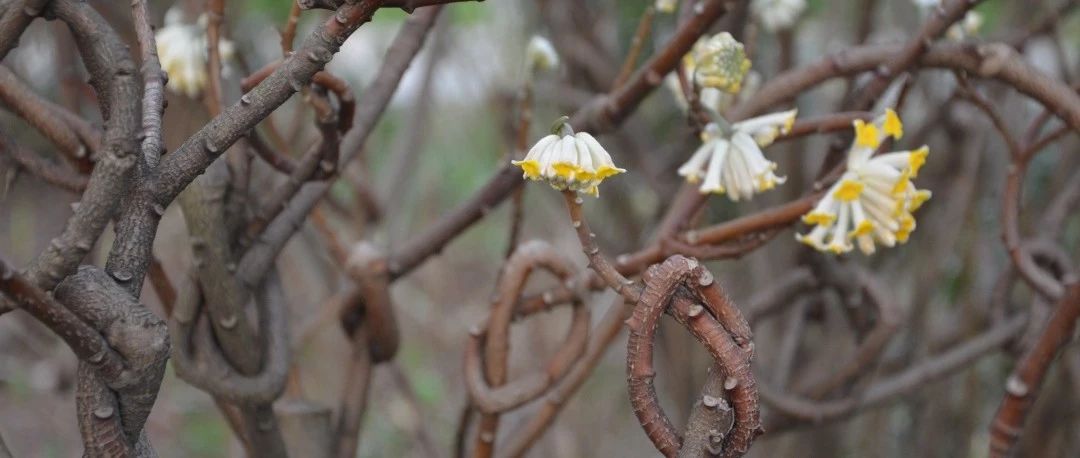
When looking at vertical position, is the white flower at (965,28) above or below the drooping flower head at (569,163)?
below

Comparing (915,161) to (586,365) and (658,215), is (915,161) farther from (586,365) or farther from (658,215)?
(658,215)

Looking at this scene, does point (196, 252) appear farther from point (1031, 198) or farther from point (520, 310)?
point (1031, 198)

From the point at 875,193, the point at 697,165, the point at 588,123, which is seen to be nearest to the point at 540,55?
the point at 588,123

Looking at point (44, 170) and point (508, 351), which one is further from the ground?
point (44, 170)

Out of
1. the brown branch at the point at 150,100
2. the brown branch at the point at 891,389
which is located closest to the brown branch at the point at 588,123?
the brown branch at the point at 150,100

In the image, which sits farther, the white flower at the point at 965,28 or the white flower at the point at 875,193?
the white flower at the point at 965,28

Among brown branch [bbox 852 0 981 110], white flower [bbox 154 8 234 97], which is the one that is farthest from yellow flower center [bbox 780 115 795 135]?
white flower [bbox 154 8 234 97]

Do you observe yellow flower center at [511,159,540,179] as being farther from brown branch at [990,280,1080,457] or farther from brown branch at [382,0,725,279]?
brown branch at [990,280,1080,457]

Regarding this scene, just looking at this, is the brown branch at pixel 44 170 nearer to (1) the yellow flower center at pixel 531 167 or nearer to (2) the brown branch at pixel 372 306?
(2) the brown branch at pixel 372 306
